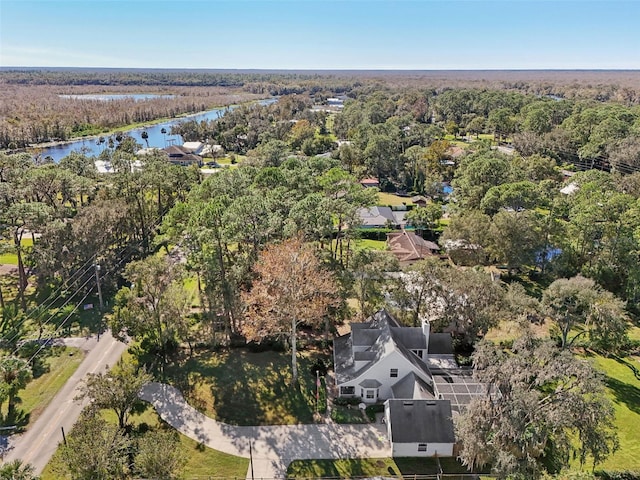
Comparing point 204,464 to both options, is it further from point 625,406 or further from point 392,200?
point 392,200

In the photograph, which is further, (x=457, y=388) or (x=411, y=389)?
(x=411, y=389)

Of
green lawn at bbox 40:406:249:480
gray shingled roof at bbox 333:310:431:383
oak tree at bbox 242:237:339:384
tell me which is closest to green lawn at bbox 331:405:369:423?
gray shingled roof at bbox 333:310:431:383

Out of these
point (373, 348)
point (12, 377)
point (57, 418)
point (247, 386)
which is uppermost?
point (373, 348)

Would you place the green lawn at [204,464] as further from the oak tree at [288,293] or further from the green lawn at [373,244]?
the green lawn at [373,244]

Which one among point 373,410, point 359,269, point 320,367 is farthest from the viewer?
point 359,269

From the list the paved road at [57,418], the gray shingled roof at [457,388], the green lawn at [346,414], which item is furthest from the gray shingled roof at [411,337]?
the paved road at [57,418]

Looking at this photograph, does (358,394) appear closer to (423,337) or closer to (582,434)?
(423,337)

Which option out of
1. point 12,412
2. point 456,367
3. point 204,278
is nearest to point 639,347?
point 456,367

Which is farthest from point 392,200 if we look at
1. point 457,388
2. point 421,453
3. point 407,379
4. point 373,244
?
point 421,453
